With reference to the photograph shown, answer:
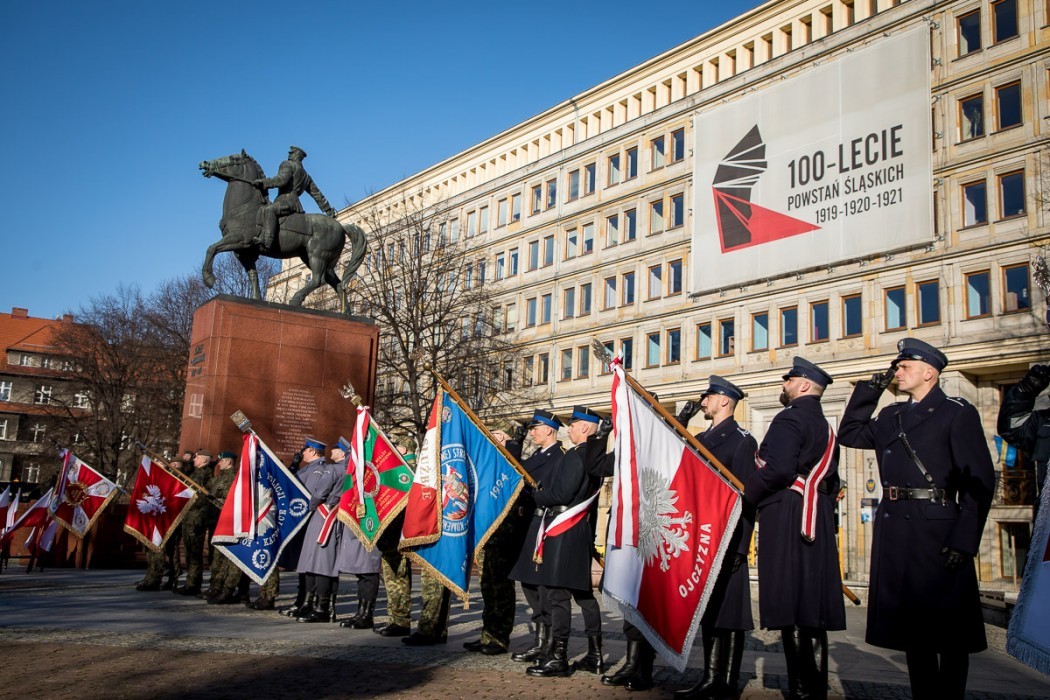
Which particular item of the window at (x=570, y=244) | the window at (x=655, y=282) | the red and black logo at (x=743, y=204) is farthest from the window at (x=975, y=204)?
the window at (x=570, y=244)

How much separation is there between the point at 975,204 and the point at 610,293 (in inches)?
790

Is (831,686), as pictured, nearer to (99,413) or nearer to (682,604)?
(682,604)

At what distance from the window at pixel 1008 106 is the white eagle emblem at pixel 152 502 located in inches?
1306

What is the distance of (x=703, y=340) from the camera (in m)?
46.8

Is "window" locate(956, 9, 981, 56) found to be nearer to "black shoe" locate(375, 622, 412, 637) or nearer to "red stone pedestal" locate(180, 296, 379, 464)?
"red stone pedestal" locate(180, 296, 379, 464)

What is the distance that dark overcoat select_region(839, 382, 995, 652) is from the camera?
564cm

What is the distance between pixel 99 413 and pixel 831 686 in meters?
45.0

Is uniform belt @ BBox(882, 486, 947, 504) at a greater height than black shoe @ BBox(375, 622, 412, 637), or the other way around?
uniform belt @ BBox(882, 486, 947, 504)

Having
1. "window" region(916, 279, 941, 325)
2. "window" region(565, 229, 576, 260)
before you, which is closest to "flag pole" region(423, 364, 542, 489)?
"window" region(916, 279, 941, 325)

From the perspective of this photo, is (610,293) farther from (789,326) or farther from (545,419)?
(545,419)

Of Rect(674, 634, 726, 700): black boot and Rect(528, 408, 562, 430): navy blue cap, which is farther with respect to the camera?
Rect(528, 408, 562, 430): navy blue cap

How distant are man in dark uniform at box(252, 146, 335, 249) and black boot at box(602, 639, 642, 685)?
12.9 meters

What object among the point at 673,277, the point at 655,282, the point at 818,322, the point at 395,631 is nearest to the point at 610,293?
the point at 655,282

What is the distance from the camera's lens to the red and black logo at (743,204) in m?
43.6
